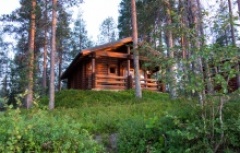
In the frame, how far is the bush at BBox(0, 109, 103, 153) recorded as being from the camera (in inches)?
174

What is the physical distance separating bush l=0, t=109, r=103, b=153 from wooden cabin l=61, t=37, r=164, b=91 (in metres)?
14.4

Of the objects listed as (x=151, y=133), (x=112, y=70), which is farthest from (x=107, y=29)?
(x=151, y=133)

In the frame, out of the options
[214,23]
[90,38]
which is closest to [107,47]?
[214,23]

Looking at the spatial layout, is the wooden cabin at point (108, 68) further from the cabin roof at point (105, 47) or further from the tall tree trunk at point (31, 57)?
the tall tree trunk at point (31, 57)

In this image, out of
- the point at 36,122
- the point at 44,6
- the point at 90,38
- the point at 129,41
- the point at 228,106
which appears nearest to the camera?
the point at 36,122

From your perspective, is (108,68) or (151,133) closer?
(151,133)

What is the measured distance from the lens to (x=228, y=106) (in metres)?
5.34

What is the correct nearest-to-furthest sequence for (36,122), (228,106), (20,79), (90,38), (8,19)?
(36,122)
(228,106)
(20,79)
(8,19)
(90,38)

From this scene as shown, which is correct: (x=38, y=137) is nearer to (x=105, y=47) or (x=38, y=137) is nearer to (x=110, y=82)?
(x=110, y=82)

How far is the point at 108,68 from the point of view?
75.9 feet

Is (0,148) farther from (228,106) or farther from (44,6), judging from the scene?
(44,6)

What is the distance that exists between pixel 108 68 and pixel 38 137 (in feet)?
60.9

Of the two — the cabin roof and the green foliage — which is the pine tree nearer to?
the cabin roof

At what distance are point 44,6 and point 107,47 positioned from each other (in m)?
5.19
